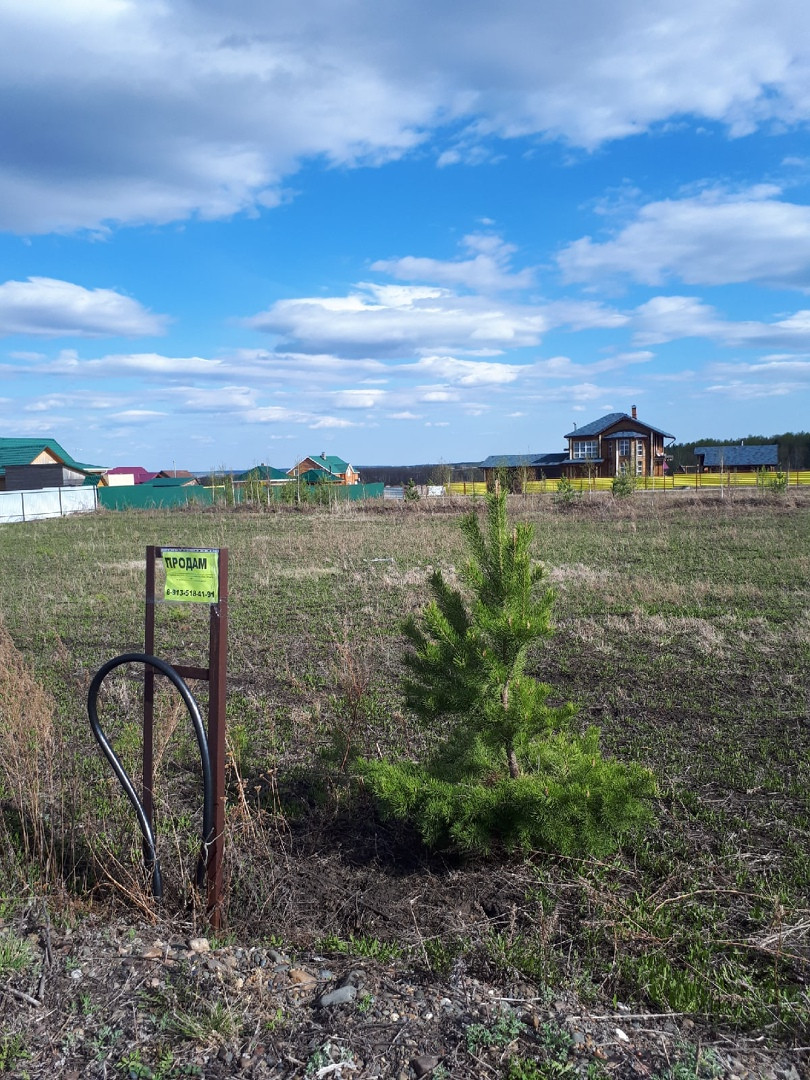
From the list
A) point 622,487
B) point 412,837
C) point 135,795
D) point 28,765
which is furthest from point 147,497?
point 135,795

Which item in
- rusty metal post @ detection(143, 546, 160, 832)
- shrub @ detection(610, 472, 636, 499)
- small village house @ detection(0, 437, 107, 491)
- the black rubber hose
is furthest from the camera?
small village house @ detection(0, 437, 107, 491)

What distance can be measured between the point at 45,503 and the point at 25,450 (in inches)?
512

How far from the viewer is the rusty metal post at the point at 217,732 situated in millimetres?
3307

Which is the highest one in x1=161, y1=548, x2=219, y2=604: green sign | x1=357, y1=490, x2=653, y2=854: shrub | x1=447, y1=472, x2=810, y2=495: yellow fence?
x1=447, y1=472, x2=810, y2=495: yellow fence

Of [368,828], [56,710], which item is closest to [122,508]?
[56,710]

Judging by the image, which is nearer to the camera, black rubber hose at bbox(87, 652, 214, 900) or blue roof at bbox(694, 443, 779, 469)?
black rubber hose at bbox(87, 652, 214, 900)

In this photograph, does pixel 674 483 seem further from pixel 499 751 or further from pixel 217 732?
pixel 217 732

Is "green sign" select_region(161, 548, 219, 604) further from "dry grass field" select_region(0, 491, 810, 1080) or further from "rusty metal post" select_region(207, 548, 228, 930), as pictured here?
"dry grass field" select_region(0, 491, 810, 1080)

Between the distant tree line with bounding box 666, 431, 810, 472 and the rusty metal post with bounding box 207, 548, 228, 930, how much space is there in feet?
225

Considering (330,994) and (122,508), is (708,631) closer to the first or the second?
(330,994)

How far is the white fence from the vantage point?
115 feet

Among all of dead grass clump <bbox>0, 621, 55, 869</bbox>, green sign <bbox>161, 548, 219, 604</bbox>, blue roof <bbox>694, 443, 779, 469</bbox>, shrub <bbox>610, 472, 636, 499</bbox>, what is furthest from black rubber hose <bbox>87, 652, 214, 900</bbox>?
blue roof <bbox>694, 443, 779, 469</bbox>

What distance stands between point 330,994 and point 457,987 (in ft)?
1.46

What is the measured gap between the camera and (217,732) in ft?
11.2
